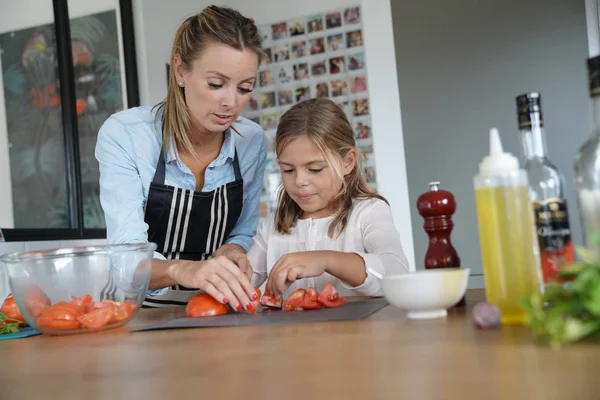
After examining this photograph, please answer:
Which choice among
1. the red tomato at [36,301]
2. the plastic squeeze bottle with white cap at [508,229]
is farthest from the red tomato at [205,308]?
the plastic squeeze bottle with white cap at [508,229]

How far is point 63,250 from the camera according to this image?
120cm

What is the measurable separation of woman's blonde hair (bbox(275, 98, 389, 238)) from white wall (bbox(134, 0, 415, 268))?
1.71 m

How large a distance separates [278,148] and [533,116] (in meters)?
1.23

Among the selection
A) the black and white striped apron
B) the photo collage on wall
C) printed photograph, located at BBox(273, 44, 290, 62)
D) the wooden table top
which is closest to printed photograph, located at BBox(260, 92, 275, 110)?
the photo collage on wall

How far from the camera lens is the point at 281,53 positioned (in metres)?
4.19

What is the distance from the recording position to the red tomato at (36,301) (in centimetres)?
119

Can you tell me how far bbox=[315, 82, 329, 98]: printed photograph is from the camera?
4070 mm

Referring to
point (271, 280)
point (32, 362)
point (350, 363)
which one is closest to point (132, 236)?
point (271, 280)

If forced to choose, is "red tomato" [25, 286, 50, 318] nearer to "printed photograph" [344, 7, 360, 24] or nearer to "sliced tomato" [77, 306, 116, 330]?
"sliced tomato" [77, 306, 116, 330]

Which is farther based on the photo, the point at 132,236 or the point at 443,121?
the point at 443,121

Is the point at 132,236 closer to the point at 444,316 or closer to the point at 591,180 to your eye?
the point at 444,316

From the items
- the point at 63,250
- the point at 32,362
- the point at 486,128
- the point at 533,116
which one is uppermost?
the point at 486,128

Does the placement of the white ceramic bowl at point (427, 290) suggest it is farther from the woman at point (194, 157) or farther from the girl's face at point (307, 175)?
the girl's face at point (307, 175)

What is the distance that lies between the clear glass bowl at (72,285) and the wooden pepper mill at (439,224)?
53 cm
